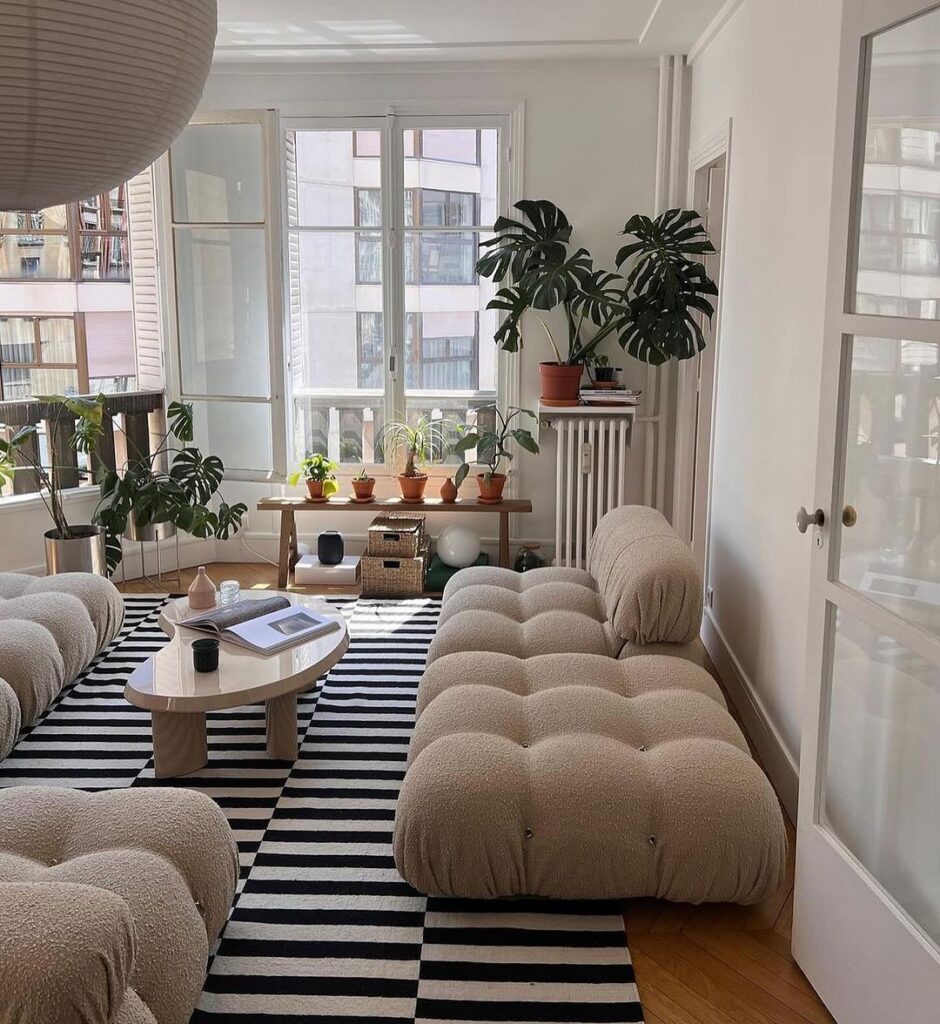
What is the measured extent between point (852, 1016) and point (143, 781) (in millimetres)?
2048

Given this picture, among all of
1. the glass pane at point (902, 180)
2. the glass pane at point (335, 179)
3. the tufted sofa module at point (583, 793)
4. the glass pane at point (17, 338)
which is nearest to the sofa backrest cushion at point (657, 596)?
the tufted sofa module at point (583, 793)

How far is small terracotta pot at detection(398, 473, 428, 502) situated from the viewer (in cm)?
530

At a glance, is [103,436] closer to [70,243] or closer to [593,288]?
[70,243]

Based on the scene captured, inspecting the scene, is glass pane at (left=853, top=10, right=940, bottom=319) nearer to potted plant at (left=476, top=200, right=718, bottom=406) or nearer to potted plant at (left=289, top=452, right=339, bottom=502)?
potted plant at (left=476, top=200, right=718, bottom=406)

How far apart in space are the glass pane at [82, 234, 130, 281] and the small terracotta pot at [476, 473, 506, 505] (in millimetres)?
2293

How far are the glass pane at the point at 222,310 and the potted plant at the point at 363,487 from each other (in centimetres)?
64

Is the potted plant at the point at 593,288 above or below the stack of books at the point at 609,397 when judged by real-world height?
above

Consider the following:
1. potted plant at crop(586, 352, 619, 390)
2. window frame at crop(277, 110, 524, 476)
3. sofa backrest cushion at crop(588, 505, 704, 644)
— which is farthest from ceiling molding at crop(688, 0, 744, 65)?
sofa backrest cushion at crop(588, 505, 704, 644)

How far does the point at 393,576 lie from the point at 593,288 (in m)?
1.65

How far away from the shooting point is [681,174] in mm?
5102

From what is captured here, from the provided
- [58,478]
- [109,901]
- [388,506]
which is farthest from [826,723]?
[58,478]

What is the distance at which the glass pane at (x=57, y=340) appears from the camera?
5906 mm

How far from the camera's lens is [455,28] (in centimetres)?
457

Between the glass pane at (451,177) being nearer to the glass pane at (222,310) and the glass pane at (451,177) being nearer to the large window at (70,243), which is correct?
the glass pane at (222,310)
